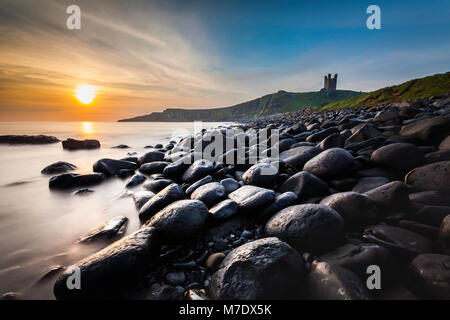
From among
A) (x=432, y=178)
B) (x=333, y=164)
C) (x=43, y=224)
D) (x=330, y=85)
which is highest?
(x=330, y=85)

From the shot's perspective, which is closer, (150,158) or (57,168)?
(57,168)

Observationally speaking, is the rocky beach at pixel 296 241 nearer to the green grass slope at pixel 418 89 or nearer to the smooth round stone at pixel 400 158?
the smooth round stone at pixel 400 158

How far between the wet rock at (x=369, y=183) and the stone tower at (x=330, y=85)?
121 metres

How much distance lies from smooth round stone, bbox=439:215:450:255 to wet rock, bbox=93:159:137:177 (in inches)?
256

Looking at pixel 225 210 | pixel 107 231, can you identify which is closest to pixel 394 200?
pixel 225 210

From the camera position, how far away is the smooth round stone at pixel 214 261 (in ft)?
5.90

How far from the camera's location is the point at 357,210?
2.05 m

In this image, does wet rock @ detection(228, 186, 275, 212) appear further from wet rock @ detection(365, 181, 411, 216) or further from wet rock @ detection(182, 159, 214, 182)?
wet rock @ detection(182, 159, 214, 182)

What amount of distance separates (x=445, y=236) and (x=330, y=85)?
421 ft

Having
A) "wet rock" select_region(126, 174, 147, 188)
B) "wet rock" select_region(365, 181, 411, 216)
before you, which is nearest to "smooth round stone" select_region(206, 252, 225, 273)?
"wet rock" select_region(365, 181, 411, 216)

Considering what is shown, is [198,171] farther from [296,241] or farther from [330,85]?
[330,85]

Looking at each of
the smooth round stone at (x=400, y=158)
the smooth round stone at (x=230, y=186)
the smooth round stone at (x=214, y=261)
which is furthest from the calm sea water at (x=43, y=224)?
the smooth round stone at (x=400, y=158)
